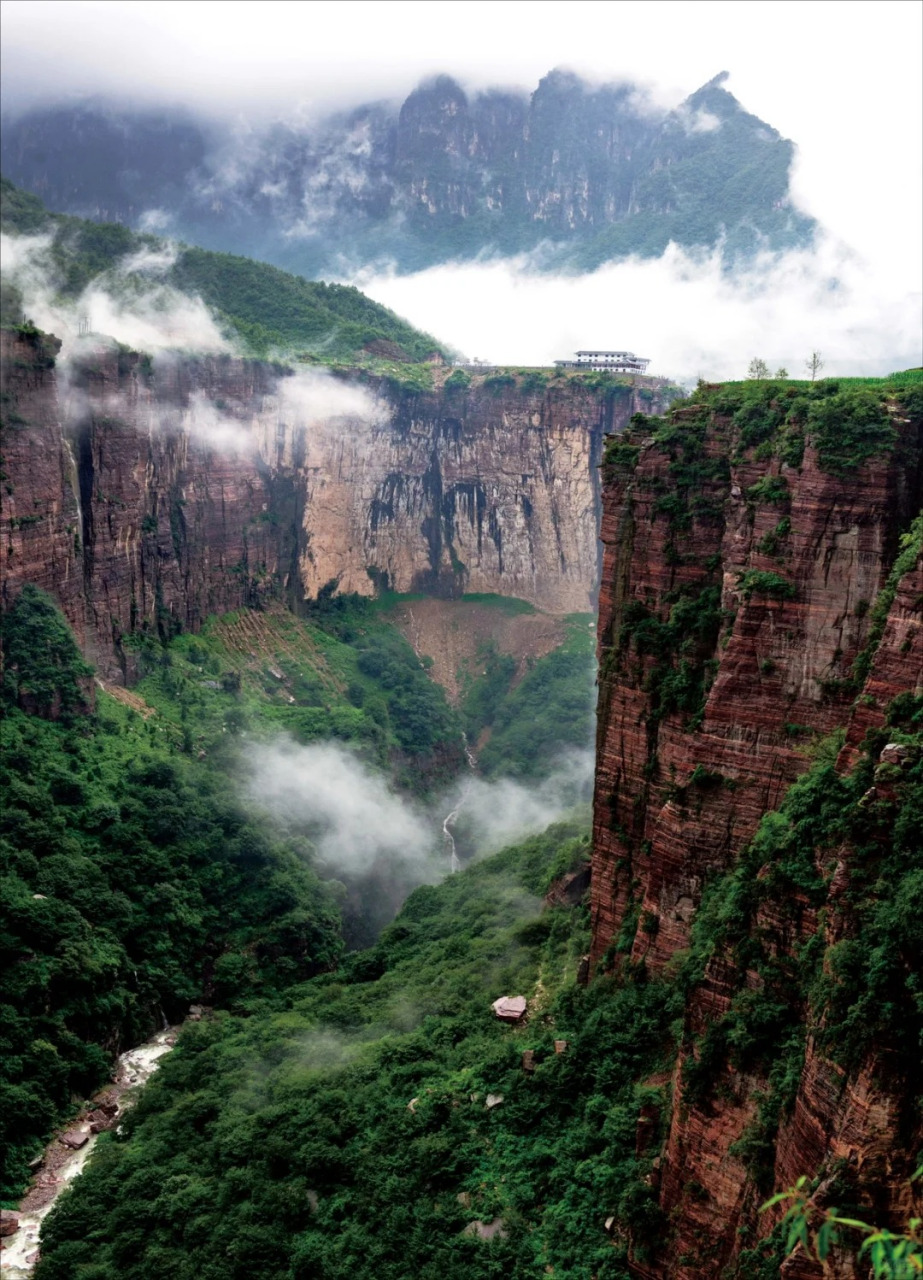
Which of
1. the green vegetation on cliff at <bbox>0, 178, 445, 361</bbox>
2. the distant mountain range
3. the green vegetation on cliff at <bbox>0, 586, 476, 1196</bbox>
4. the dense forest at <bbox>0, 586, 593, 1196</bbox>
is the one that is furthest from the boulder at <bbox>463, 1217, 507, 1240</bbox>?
the distant mountain range

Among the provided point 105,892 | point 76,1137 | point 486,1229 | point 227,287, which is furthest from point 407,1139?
point 227,287

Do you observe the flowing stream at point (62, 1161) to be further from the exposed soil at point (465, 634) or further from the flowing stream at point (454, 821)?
the exposed soil at point (465, 634)

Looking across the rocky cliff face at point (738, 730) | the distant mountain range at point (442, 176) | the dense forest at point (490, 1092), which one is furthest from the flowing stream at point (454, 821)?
the distant mountain range at point (442, 176)

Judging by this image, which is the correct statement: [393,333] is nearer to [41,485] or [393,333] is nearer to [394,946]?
[41,485]

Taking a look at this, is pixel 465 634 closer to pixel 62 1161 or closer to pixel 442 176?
pixel 62 1161

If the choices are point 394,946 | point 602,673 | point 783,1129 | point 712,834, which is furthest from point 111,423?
point 783,1129

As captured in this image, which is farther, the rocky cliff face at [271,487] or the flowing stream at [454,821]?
the flowing stream at [454,821]
